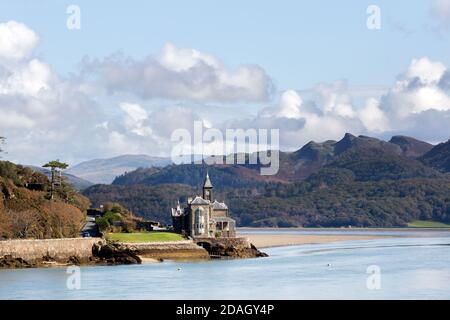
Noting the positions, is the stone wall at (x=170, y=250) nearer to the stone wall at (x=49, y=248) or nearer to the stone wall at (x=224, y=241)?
the stone wall at (x=224, y=241)

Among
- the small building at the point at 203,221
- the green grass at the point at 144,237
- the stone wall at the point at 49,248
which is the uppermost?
the small building at the point at 203,221

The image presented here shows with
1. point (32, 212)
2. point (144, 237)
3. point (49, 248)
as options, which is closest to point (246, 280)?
point (49, 248)

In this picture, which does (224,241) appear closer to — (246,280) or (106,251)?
(106,251)

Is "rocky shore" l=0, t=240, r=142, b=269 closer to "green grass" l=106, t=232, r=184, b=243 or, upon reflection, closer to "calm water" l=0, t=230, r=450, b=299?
"calm water" l=0, t=230, r=450, b=299

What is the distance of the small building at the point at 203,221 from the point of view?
416 feet

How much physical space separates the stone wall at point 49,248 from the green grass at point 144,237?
575 cm

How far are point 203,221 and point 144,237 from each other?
10.0 metres

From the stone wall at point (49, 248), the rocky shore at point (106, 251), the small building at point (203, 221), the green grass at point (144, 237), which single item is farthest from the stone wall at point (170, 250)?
the small building at point (203, 221)

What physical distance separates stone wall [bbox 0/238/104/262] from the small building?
18449 millimetres

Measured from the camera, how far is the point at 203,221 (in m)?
127

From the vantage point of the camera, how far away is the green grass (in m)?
116

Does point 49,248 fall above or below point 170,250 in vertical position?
above

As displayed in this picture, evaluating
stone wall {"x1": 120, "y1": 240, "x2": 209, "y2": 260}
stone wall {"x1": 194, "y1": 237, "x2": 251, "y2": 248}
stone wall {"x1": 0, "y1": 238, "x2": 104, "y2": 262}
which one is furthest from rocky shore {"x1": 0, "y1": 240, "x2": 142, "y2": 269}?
stone wall {"x1": 194, "y1": 237, "x2": 251, "y2": 248}
